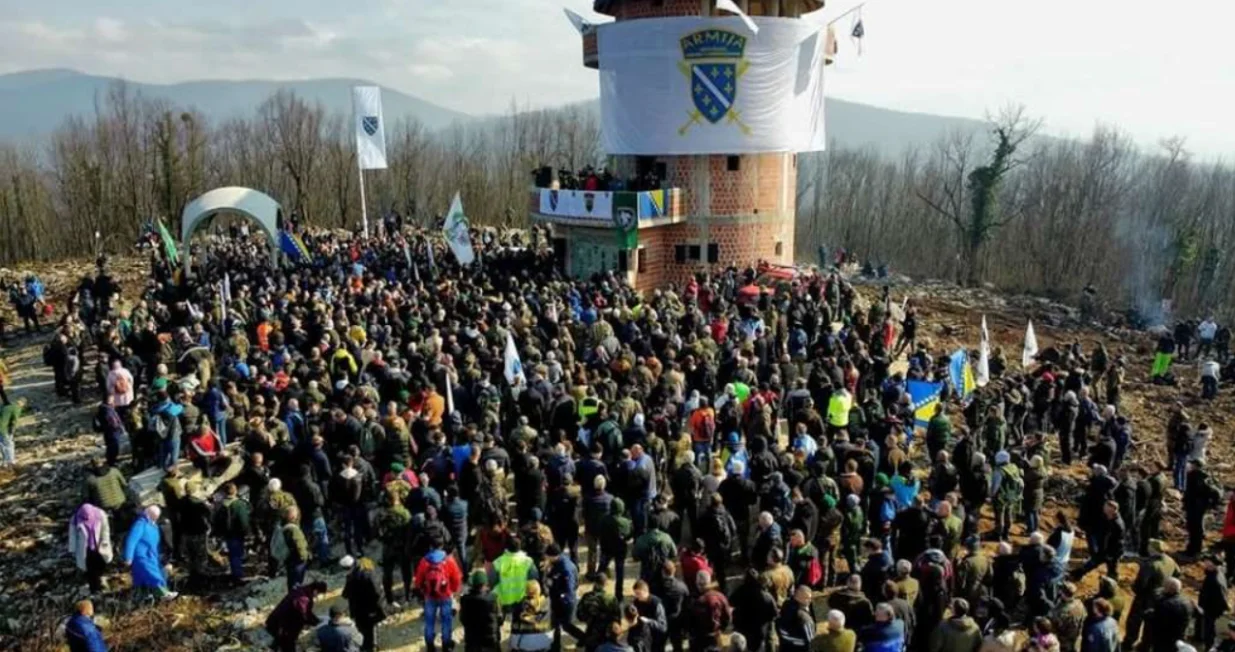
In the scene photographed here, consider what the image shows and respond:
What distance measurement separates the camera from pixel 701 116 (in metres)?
A: 28.3

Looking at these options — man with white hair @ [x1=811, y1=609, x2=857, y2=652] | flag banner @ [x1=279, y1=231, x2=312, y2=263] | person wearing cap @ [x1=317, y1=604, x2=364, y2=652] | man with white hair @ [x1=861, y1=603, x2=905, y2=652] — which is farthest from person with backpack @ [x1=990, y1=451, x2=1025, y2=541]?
flag banner @ [x1=279, y1=231, x2=312, y2=263]

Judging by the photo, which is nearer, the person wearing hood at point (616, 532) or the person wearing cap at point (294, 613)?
the person wearing cap at point (294, 613)

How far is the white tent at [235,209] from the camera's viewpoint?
24.2m

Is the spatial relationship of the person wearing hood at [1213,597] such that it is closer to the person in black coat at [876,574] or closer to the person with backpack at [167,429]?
the person in black coat at [876,574]

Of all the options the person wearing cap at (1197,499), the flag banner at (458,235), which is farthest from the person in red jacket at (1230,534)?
the flag banner at (458,235)

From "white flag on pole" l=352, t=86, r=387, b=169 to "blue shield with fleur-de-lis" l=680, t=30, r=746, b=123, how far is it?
426 inches

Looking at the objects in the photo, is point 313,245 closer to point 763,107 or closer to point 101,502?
point 763,107

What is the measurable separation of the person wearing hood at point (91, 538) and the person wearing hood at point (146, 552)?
1.45 feet

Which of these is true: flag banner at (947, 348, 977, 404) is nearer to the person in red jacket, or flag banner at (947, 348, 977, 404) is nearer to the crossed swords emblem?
the person in red jacket

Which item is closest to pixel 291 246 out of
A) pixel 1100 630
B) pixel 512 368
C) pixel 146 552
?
pixel 512 368

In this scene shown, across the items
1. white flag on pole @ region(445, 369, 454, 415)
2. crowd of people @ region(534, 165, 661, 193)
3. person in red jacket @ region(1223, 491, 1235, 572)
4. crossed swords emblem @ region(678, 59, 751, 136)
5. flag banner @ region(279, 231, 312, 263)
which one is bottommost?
person in red jacket @ region(1223, 491, 1235, 572)

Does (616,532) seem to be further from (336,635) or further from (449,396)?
(449,396)

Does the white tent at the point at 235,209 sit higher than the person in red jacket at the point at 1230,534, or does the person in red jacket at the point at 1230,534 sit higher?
the white tent at the point at 235,209

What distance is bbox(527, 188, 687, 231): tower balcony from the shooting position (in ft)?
89.0
